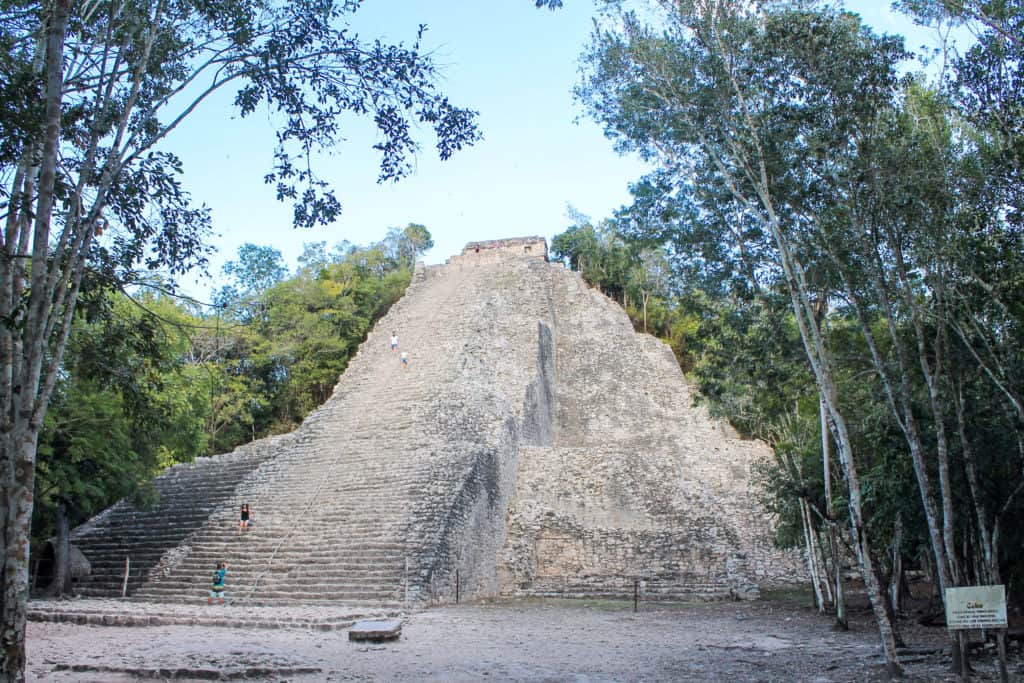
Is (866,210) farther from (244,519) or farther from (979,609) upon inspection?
(244,519)

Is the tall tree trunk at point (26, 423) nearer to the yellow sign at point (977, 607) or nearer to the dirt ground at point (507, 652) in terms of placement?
the dirt ground at point (507, 652)

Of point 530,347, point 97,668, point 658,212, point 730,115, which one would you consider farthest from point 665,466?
point 97,668

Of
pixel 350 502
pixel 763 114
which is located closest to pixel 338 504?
pixel 350 502

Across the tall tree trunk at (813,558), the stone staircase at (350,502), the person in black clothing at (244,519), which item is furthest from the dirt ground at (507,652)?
the person in black clothing at (244,519)

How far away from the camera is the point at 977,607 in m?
6.12

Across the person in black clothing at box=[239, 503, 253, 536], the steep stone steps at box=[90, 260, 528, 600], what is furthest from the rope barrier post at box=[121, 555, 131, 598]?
the person in black clothing at box=[239, 503, 253, 536]

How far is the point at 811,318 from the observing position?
8023 mm

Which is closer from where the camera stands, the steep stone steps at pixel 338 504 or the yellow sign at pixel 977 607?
the yellow sign at pixel 977 607

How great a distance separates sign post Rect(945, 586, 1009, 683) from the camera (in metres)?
6.00

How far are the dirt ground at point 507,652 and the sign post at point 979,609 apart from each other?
1181 mm

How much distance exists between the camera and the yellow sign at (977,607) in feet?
19.7

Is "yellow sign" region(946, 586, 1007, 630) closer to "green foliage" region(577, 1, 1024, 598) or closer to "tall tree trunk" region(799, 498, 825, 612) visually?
"green foliage" region(577, 1, 1024, 598)

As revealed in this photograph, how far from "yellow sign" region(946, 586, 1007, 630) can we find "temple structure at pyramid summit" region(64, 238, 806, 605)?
27.5 ft

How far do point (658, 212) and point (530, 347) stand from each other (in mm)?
14406
